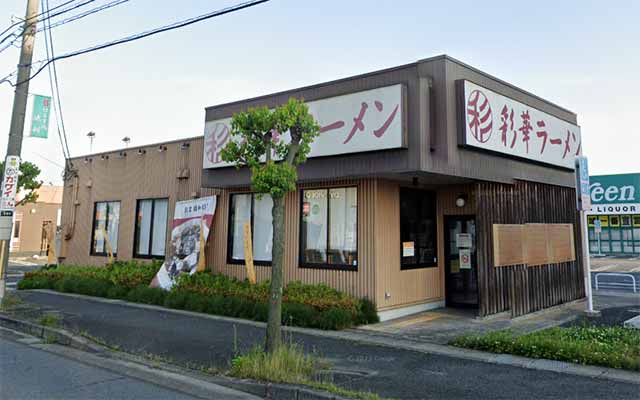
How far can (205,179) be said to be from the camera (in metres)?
13.2

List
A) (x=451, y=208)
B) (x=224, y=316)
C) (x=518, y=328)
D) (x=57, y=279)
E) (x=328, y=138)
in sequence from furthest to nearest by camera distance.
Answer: (x=57, y=279)
(x=451, y=208)
(x=224, y=316)
(x=328, y=138)
(x=518, y=328)

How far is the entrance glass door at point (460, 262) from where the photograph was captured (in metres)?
11.8

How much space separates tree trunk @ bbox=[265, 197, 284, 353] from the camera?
6465 millimetres

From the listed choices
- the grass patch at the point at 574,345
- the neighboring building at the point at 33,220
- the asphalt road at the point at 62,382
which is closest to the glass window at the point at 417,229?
the grass patch at the point at 574,345

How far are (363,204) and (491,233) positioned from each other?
306 cm

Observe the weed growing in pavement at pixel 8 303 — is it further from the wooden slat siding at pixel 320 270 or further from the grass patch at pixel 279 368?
the grass patch at pixel 279 368

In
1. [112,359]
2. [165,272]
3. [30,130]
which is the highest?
[30,130]

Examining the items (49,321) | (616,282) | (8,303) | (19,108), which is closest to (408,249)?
(49,321)

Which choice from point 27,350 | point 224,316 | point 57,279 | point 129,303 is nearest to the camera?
point 27,350

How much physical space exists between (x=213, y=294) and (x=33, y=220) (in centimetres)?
3948

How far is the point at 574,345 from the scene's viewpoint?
7.02m

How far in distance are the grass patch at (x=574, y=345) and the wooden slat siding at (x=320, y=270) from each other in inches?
108

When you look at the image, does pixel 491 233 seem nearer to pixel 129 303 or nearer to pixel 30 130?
pixel 129 303

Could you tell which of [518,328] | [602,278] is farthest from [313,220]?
[602,278]
